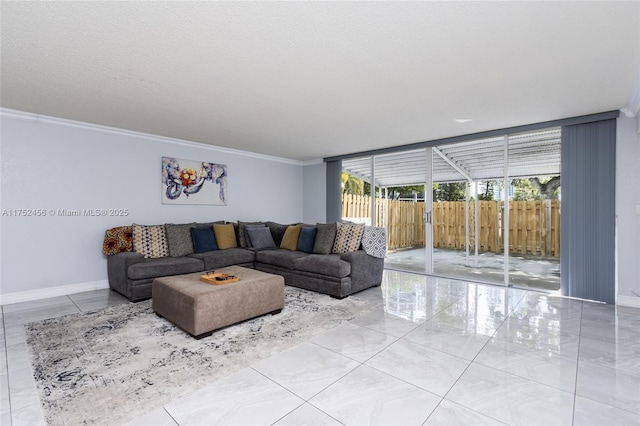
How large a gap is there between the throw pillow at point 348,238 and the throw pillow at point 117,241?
9.74ft

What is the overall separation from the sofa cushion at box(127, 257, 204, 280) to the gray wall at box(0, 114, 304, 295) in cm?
110

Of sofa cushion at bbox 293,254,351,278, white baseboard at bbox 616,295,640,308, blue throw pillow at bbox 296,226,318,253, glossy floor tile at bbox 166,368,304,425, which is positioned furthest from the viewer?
blue throw pillow at bbox 296,226,318,253

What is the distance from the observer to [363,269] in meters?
4.34

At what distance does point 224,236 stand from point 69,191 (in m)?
2.22

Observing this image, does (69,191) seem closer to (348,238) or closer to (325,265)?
(325,265)

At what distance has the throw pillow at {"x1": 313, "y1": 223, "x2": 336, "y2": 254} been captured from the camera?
4.78 metres

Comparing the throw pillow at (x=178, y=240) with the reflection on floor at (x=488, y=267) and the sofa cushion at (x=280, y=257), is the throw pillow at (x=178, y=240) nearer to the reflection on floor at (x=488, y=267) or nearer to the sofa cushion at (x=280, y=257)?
the sofa cushion at (x=280, y=257)

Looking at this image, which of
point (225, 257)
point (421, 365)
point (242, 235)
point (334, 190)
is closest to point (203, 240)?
point (225, 257)

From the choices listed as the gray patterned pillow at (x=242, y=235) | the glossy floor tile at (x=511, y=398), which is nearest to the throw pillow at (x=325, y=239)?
the gray patterned pillow at (x=242, y=235)

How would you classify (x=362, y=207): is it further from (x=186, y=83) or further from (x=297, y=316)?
(x=186, y=83)

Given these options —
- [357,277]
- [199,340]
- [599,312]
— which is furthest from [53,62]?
[599,312]

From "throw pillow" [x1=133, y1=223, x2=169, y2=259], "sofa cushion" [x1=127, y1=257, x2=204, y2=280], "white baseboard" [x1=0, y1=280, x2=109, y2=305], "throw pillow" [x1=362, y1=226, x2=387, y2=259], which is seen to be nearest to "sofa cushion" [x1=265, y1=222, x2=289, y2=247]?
"sofa cushion" [x1=127, y1=257, x2=204, y2=280]

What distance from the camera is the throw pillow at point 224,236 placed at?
529cm

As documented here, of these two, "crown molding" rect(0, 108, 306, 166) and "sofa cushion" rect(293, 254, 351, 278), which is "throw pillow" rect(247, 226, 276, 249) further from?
"crown molding" rect(0, 108, 306, 166)
